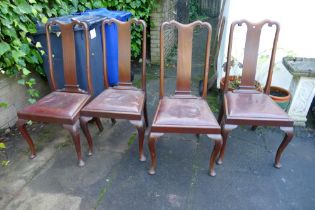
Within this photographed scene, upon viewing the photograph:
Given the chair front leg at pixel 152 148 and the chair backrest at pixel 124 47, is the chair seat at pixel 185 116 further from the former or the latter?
the chair backrest at pixel 124 47

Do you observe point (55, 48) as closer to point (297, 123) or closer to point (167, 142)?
point (167, 142)

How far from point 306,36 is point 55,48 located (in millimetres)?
2843

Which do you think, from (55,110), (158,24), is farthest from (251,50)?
(158,24)

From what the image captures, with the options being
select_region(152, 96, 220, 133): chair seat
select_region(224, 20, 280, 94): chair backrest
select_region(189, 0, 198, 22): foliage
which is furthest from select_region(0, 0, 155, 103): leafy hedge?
select_region(189, 0, 198, 22): foliage

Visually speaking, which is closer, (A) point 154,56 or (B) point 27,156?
(B) point 27,156

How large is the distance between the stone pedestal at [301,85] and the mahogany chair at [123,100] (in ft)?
5.42

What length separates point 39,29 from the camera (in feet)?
8.45

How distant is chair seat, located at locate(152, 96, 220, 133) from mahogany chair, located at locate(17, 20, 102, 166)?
2.39 ft

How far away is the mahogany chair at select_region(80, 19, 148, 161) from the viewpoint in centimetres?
219

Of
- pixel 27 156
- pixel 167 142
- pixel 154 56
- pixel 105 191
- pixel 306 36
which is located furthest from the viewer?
pixel 154 56

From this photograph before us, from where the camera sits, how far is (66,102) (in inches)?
90.5

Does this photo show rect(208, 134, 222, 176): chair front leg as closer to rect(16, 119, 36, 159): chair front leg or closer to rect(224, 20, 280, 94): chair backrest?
rect(224, 20, 280, 94): chair backrest

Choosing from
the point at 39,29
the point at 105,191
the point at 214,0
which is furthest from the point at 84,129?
the point at 214,0

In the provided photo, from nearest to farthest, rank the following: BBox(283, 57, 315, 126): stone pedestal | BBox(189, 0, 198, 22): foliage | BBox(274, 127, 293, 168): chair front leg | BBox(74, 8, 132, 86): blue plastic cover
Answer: BBox(274, 127, 293, 168): chair front leg
BBox(283, 57, 315, 126): stone pedestal
BBox(74, 8, 132, 86): blue plastic cover
BBox(189, 0, 198, 22): foliage
